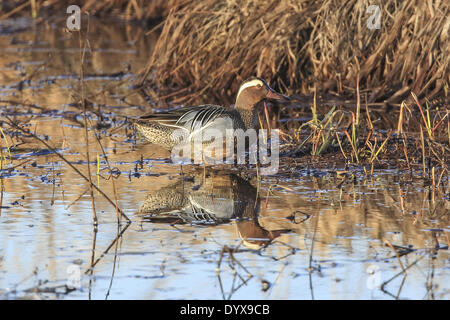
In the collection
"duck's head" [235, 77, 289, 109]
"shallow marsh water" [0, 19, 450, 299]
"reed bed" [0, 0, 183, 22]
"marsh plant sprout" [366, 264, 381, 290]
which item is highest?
"reed bed" [0, 0, 183, 22]

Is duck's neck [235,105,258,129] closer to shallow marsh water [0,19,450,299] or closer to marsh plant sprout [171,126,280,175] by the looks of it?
marsh plant sprout [171,126,280,175]

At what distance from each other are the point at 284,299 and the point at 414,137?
11.9 feet

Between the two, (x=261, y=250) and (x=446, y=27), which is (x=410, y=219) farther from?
Answer: (x=446, y=27)

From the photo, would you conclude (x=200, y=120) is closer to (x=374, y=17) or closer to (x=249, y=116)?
(x=249, y=116)

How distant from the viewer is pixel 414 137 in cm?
736

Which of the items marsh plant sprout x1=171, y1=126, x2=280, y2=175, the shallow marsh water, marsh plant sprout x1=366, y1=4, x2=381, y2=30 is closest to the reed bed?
marsh plant sprout x1=366, y1=4, x2=381, y2=30

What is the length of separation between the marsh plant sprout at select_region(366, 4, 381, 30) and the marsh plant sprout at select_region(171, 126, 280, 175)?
2.61m

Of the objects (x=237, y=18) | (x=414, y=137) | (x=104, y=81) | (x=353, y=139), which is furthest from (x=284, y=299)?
(x=104, y=81)

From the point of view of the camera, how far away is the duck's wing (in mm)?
7133

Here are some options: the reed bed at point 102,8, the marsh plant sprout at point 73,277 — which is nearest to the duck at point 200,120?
the marsh plant sprout at point 73,277

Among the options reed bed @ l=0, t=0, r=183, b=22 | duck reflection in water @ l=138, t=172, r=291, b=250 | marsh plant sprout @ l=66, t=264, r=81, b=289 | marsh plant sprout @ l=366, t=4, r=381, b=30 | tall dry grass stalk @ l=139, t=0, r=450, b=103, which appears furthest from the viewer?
reed bed @ l=0, t=0, r=183, b=22

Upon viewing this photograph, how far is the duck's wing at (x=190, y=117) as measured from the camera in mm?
7133

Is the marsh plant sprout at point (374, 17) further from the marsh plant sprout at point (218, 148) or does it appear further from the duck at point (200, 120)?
the marsh plant sprout at point (218, 148)

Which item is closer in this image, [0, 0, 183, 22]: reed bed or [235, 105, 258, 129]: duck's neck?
[235, 105, 258, 129]: duck's neck
